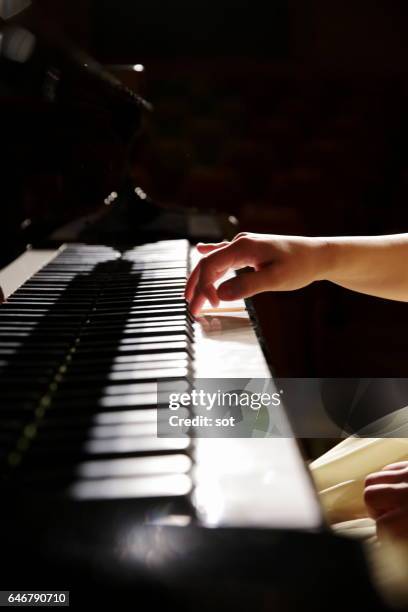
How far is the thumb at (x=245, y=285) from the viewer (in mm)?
792

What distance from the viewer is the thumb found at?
792 millimetres

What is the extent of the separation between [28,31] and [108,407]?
0.55 metres

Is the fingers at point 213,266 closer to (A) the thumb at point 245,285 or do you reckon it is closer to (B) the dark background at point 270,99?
(A) the thumb at point 245,285

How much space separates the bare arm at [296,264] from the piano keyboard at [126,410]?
2.3 inches

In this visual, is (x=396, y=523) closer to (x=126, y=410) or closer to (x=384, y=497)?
(x=384, y=497)

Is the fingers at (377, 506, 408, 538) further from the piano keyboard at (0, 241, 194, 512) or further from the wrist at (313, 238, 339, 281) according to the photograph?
the wrist at (313, 238, 339, 281)

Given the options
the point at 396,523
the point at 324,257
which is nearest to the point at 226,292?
the point at 324,257

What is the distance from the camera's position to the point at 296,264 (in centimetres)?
90

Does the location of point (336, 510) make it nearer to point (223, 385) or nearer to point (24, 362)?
point (223, 385)

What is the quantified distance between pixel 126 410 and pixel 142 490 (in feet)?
0.46

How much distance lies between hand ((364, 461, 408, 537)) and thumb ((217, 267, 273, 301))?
28 centimetres

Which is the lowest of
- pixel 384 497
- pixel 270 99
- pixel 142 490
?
pixel 384 497

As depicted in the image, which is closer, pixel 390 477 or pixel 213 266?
pixel 390 477

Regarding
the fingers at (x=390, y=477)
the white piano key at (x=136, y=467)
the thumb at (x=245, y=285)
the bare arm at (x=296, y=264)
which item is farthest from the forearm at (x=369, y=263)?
the white piano key at (x=136, y=467)
